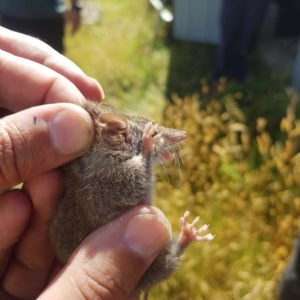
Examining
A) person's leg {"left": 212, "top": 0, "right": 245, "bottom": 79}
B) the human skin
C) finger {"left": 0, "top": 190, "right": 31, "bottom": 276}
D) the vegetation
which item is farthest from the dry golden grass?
person's leg {"left": 212, "top": 0, "right": 245, "bottom": 79}

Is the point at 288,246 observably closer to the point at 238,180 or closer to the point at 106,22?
the point at 238,180

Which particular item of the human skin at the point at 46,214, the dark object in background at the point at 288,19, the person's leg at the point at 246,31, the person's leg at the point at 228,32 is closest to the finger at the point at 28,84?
the human skin at the point at 46,214

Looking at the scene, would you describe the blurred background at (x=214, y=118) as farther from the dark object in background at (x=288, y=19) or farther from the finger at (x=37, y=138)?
the finger at (x=37, y=138)


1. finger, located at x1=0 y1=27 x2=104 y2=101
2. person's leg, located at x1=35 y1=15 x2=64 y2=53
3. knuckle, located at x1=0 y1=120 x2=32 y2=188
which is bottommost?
person's leg, located at x1=35 y1=15 x2=64 y2=53

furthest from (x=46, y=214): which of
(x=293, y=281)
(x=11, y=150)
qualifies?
(x=293, y=281)

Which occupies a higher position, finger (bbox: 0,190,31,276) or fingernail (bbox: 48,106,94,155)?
fingernail (bbox: 48,106,94,155)

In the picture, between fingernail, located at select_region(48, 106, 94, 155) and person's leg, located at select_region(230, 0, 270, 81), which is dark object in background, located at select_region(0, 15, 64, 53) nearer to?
person's leg, located at select_region(230, 0, 270, 81)

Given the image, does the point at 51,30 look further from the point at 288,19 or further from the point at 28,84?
the point at 288,19
